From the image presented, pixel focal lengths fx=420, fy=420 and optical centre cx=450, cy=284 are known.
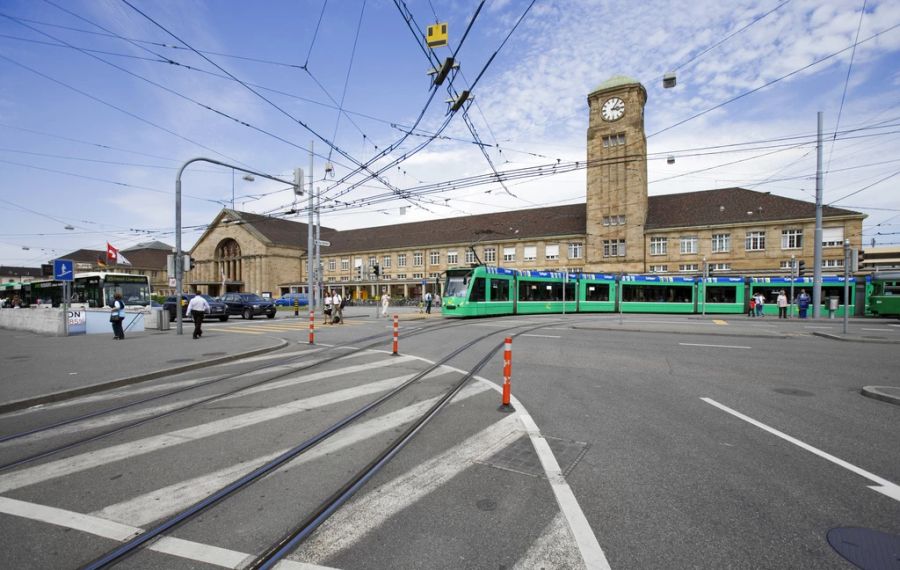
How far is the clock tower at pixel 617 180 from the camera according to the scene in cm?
4656

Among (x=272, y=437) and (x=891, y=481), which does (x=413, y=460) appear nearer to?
(x=272, y=437)

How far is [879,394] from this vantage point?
631cm

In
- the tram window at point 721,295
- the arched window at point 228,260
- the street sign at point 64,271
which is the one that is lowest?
the tram window at point 721,295

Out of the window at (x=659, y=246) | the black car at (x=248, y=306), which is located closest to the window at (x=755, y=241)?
the window at (x=659, y=246)

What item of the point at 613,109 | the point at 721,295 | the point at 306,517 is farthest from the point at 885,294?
the point at 306,517

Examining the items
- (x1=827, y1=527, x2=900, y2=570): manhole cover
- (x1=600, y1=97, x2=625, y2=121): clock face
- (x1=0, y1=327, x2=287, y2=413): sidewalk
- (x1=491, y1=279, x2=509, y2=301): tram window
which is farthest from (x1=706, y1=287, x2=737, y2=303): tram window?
(x1=827, y1=527, x2=900, y2=570): manhole cover

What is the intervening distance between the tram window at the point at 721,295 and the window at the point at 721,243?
54.8 ft

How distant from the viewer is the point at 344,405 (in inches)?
235

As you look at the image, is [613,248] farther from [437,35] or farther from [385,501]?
[385,501]

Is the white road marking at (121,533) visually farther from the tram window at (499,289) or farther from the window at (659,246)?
the window at (659,246)

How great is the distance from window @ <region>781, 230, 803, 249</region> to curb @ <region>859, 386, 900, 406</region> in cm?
4442

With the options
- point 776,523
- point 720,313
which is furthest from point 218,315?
point 720,313

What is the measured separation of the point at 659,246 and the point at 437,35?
4636 centimetres

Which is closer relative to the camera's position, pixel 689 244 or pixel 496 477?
pixel 496 477
